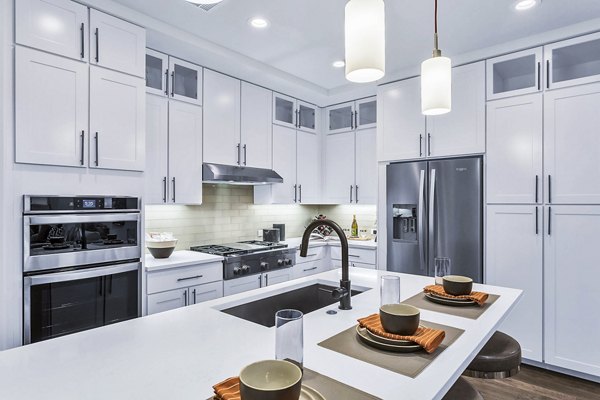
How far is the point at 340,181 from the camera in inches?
178

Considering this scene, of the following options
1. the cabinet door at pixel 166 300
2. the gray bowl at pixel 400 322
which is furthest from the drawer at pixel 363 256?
the gray bowl at pixel 400 322

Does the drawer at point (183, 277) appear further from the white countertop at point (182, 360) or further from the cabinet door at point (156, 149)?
the white countertop at point (182, 360)

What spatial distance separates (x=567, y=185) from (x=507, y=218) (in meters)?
0.48

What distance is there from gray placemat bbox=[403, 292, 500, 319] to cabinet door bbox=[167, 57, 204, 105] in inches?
99.5

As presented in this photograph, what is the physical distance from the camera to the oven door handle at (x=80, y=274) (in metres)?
2.05

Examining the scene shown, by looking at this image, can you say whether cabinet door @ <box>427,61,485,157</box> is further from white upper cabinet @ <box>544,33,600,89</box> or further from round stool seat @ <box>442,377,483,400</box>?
round stool seat @ <box>442,377,483,400</box>

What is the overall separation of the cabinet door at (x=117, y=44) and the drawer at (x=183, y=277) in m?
1.48

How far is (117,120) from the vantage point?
2447 mm

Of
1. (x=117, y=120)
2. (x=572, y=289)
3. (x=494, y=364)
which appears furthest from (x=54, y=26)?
(x=572, y=289)

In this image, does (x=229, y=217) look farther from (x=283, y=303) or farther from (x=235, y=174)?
(x=283, y=303)

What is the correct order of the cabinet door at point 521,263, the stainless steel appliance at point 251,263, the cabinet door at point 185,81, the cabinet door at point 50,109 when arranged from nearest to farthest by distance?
the cabinet door at point 50,109 < the cabinet door at point 521,263 < the cabinet door at point 185,81 < the stainless steel appliance at point 251,263

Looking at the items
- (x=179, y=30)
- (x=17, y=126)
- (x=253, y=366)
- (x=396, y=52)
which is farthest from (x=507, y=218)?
(x=17, y=126)

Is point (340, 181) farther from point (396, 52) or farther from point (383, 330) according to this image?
point (383, 330)

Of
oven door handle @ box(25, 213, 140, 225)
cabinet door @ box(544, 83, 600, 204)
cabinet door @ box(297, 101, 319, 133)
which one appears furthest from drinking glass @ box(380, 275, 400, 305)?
cabinet door @ box(297, 101, 319, 133)
